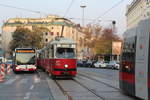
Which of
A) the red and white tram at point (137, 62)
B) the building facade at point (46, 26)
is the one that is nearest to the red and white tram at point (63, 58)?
the red and white tram at point (137, 62)

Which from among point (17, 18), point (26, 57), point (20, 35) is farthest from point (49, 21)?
point (26, 57)

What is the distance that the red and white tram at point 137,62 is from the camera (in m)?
12.7

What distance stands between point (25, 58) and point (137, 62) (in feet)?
90.0

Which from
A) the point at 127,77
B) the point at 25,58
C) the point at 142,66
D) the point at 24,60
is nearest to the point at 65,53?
the point at 24,60

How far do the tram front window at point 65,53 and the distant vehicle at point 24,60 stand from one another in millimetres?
11137

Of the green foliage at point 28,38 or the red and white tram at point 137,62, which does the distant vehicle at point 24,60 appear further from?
the green foliage at point 28,38

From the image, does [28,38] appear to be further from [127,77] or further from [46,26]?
[127,77]

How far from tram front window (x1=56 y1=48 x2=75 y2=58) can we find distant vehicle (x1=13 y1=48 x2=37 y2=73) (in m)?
11.1

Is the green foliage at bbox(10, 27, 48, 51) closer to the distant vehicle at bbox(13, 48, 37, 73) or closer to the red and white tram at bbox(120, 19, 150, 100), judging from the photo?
Answer: the distant vehicle at bbox(13, 48, 37, 73)

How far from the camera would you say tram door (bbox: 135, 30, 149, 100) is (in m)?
12.7

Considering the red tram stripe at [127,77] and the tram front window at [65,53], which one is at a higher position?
the tram front window at [65,53]

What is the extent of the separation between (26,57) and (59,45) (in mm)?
11671

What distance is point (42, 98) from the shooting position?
52.2 feet

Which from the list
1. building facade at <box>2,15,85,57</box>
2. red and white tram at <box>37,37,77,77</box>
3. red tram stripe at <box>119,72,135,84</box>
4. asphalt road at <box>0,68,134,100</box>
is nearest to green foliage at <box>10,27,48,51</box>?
building facade at <box>2,15,85,57</box>
